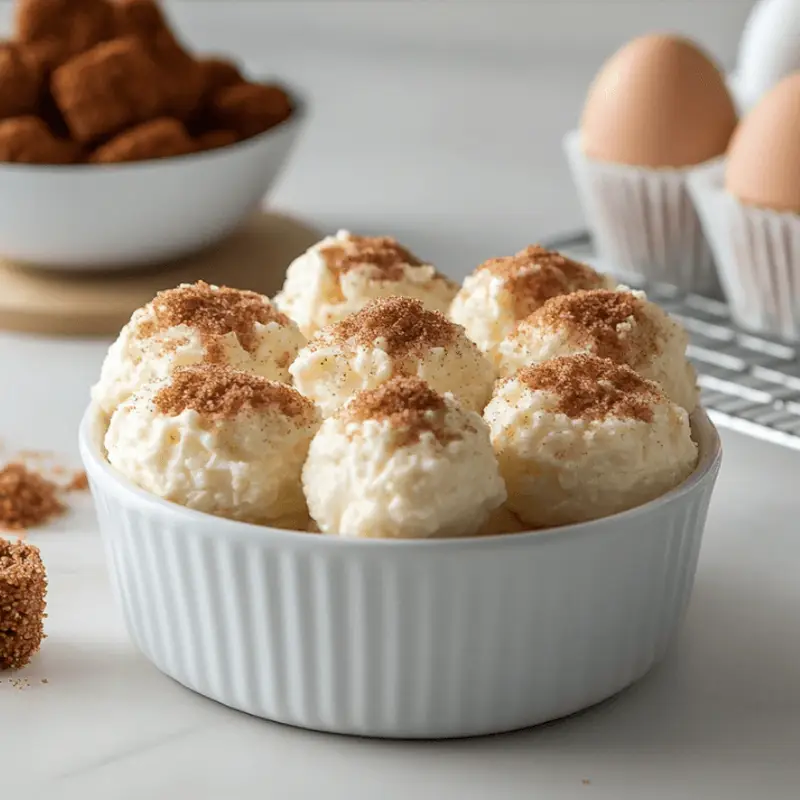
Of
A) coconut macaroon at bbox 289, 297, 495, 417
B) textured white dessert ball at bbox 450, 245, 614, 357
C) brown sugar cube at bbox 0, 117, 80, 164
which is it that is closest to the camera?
coconut macaroon at bbox 289, 297, 495, 417

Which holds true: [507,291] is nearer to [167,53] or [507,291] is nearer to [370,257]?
[370,257]

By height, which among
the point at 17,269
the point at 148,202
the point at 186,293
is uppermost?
the point at 186,293

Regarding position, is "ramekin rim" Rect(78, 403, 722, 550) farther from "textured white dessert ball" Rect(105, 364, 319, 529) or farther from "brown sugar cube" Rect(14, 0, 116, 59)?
"brown sugar cube" Rect(14, 0, 116, 59)

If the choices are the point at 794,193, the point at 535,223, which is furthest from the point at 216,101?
the point at 794,193

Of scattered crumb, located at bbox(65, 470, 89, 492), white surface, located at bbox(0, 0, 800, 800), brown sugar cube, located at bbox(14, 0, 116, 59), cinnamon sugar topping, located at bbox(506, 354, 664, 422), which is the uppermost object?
brown sugar cube, located at bbox(14, 0, 116, 59)

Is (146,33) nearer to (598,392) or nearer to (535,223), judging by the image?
(535,223)

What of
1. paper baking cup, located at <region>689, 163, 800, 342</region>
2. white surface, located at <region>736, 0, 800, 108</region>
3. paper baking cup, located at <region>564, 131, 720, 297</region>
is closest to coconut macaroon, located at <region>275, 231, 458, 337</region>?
paper baking cup, located at <region>689, 163, 800, 342</region>
